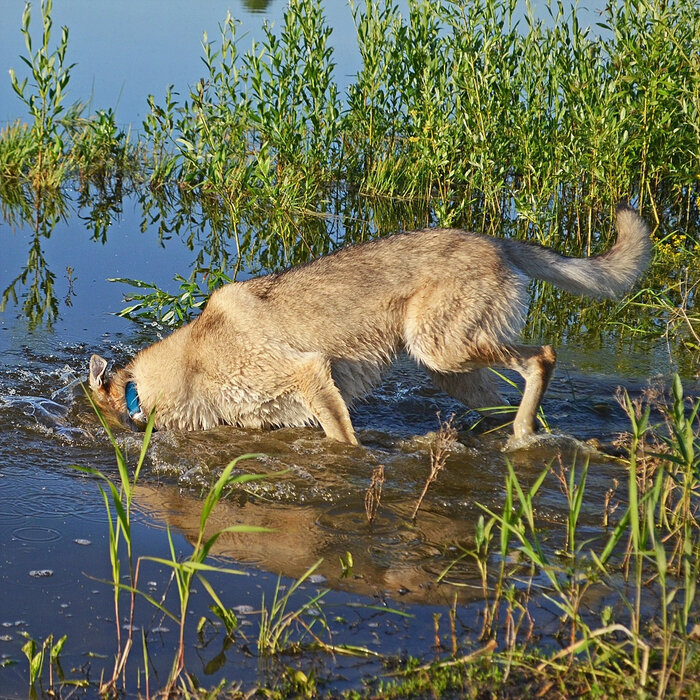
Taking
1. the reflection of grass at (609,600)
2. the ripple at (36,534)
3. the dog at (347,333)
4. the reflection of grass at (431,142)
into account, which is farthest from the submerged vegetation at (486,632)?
the reflection of grass at (431,142)

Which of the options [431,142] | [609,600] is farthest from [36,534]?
[431,142]

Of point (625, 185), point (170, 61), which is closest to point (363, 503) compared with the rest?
point (625, 185)

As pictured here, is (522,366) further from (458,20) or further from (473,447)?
(458,20)

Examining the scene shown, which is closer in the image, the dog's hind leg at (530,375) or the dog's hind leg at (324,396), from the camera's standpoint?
the dog's hind leg at (324,396)

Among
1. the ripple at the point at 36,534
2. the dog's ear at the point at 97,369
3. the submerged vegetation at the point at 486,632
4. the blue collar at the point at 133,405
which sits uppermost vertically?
the dog's ear at the point at 97,369

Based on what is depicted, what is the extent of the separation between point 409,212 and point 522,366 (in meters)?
5.54

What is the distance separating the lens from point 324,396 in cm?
604

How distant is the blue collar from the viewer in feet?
20.7

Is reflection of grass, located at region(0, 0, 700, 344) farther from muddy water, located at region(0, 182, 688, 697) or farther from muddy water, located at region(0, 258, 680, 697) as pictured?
muddy water, located at region(0, 258, 680, 697)

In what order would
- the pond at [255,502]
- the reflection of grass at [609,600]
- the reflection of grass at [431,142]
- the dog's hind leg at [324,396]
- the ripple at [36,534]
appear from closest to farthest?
the reflection of grass at [609,600] < the pond at [255,502] < the ripple at [36,534] < the dog's hind leg at [324,396] < the reflection of grass at [431,142]

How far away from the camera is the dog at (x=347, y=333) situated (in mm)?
6070

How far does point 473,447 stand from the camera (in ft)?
20.3

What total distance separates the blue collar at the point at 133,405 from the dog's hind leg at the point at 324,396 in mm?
1073

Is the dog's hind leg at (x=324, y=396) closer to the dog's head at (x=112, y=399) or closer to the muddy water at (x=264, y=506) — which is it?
the muddy water at (x=264, y=506)
